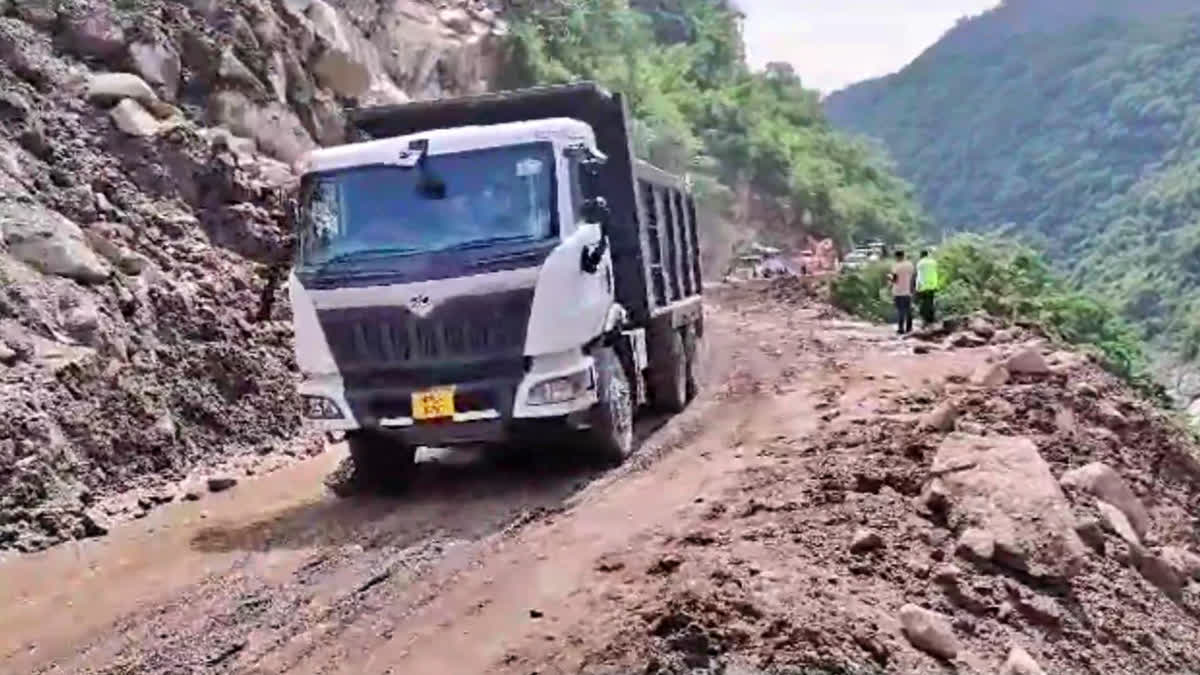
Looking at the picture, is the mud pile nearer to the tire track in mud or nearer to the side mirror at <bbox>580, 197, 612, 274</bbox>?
the tire track in mud

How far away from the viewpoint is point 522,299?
10.1 meters

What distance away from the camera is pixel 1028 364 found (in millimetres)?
13453

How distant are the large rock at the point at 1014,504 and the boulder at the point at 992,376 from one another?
3517mm

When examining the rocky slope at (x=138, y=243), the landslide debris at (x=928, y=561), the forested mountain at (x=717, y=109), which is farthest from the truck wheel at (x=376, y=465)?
the forested mountain at (x=717, y=109)

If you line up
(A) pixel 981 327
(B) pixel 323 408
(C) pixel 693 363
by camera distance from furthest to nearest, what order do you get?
(A) pixel 981 327 → (C) pixel 693 363 → (B) pixel 323 408

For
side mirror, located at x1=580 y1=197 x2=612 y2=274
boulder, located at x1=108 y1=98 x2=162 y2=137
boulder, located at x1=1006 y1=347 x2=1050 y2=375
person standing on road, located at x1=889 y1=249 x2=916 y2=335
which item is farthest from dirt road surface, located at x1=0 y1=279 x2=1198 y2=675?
person standing on road, located at x1=889 y1=249 x2=916 y2=335

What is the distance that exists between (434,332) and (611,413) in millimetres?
1654

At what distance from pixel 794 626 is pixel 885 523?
209cm

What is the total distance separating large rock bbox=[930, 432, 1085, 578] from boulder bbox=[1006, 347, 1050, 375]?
4.15 m

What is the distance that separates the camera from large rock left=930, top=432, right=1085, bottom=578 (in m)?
7.96

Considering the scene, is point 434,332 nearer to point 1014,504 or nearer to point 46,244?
point 1014,504

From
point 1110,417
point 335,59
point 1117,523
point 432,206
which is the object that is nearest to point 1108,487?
point 1117,523

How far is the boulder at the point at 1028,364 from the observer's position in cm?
1337

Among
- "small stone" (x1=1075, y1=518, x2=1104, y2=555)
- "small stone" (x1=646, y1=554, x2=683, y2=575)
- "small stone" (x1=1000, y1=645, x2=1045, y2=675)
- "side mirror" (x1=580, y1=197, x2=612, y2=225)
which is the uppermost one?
"side mirror" (x1=580, y1=197, x2=612, y2=225)
